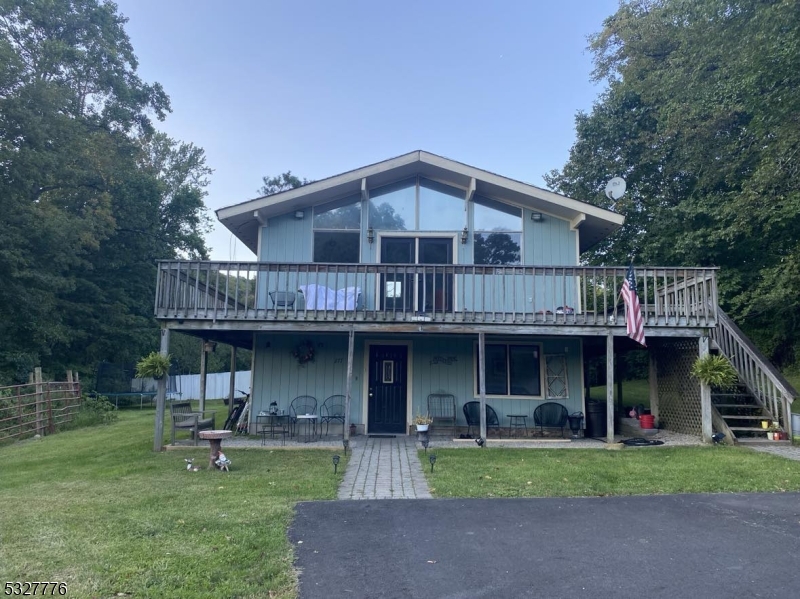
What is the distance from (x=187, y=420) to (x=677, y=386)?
10139 millimetres

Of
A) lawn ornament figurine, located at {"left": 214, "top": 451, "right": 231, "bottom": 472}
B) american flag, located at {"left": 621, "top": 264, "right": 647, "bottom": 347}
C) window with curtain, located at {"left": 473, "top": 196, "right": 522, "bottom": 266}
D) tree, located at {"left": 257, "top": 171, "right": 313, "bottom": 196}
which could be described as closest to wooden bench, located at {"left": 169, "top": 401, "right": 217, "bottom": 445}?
lawn ornament figurine, located at {"left": 214, "top": 451, "right": 231, "bottom": 472}

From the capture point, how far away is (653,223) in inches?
745

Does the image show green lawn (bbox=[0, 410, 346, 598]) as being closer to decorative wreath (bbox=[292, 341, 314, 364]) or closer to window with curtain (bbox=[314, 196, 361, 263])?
decorative wreath (bbox=[292, 341, 314, 364])

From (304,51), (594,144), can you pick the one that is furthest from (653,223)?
(304,51)

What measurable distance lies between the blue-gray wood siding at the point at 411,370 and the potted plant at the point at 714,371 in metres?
2.53

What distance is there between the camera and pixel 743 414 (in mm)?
11125

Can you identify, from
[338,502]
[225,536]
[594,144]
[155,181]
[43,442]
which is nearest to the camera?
[225,536]

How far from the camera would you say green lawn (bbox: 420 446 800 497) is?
655 cm

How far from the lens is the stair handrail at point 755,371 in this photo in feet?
32.0

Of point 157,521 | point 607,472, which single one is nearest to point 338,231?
point 607,472

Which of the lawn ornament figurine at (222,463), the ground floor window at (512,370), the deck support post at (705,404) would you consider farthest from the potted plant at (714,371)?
the lawn ornament figurine at (222,463)

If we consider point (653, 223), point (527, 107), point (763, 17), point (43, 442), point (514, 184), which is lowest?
point (43, 442)

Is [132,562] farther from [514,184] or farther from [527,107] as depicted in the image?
[527,107]

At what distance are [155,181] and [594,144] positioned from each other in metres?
19.6
